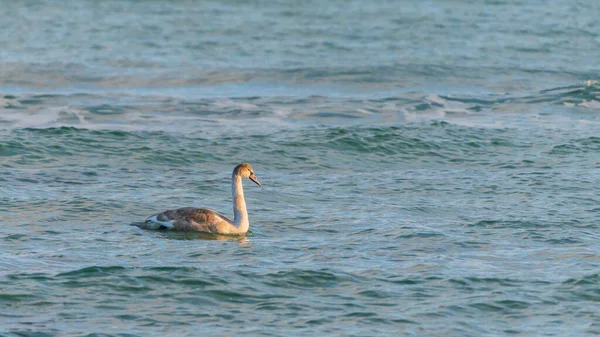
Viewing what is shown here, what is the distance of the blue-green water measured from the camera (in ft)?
43.1

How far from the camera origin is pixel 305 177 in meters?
21.2

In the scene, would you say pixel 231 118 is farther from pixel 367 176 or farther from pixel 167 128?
pixel 367 176

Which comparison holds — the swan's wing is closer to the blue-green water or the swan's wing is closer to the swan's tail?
the swan's tail

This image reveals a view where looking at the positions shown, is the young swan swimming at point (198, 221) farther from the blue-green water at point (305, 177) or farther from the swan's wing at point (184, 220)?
the blue-green water at point (305, 177)

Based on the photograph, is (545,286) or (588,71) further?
(588,71)

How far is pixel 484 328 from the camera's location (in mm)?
12375

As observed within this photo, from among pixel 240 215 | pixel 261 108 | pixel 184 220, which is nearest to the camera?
pixel 184 220

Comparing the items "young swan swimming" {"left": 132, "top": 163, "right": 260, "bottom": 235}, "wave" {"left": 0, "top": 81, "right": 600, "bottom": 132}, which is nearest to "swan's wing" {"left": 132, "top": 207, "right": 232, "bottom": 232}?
"young swan swimming" {"left": 132, "top": 163, "right": 260, "bottom": 235}

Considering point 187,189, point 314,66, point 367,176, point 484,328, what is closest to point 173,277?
point 484,328

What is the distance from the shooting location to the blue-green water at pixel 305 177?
13.1 meters

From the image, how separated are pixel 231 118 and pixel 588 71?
13130 millimetres

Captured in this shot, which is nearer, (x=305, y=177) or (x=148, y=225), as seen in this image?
(x=148, y=225)

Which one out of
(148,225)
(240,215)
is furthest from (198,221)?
(148,225)

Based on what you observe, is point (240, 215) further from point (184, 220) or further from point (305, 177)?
point (305, 177)
